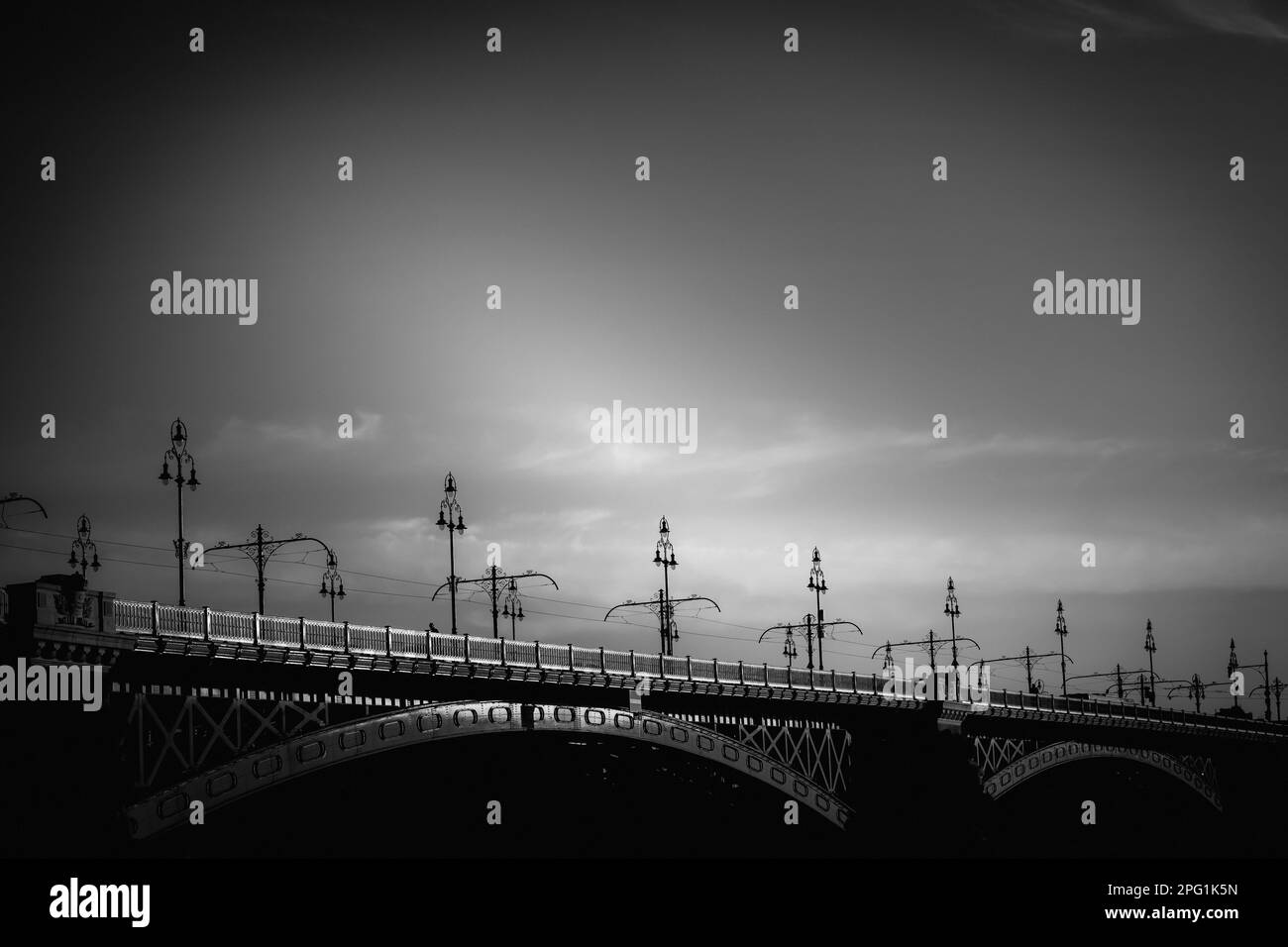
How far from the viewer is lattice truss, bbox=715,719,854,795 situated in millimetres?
66319

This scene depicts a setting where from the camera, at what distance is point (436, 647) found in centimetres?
4844

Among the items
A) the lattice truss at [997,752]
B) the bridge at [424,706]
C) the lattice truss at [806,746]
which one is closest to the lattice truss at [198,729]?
the bridge at [424,706]

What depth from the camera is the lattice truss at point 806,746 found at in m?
66.3

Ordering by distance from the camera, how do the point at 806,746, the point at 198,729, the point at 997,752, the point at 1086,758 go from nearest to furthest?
1. the point at 198,729
2. the point at 806,746
3. the point at 997,752
4. the point at 1086,758

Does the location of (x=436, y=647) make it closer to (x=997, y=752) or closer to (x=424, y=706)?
(x=424, y=706)

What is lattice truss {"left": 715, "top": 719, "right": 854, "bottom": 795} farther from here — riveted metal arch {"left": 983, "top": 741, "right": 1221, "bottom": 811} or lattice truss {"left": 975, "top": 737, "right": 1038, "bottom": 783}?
lattice truss {"left": 975, "top": 737, "right": 1038, "bottom": 783}

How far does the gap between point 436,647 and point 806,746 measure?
1096 inches

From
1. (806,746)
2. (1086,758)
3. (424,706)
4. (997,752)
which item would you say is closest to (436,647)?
(424,706)

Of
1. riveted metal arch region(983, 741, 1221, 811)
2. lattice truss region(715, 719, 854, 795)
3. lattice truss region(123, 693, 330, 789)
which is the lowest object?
riveted metal arch region(983, 741, 1221, 811)

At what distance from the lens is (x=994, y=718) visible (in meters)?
84.6

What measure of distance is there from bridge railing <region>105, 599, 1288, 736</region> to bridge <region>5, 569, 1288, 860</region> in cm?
6

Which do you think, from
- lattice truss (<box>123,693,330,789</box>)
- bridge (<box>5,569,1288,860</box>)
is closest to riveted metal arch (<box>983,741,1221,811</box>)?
bridge (<box>5,569,1288,860</box>)

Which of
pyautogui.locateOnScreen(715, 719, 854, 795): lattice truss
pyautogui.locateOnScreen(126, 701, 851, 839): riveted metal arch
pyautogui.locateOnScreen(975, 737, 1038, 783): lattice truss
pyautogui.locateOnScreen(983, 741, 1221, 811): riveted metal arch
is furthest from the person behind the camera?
pyautogui.locateOnScreen(975, 737, 1038, 783): lattice truss

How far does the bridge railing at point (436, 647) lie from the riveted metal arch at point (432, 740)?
160 centimetres
